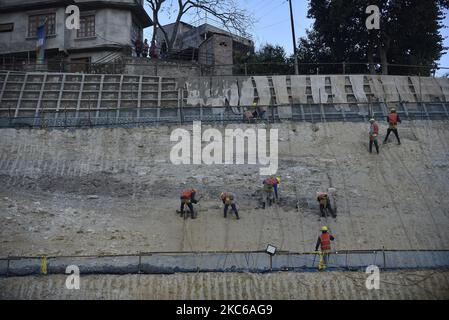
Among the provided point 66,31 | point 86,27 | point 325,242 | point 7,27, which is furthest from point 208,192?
point 7,27

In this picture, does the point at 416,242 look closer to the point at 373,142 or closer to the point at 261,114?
the point at 373,142

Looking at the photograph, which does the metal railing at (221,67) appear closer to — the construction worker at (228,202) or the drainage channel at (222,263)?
the construction worker at (228,202)

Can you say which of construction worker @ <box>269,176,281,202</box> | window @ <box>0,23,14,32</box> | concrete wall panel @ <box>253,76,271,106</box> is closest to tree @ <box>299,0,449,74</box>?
concrete wall panel @ <box>253,76,271,106</box>

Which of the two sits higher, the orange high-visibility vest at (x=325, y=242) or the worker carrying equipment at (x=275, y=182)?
the worker carrying equipment at (x=275, y=182)

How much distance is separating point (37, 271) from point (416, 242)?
38.8 feet

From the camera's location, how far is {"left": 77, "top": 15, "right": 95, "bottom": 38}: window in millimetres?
39344

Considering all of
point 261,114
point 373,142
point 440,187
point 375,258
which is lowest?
point 375,258

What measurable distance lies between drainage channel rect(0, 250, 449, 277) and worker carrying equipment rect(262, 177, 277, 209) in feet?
17.5

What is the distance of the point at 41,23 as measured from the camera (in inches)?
1570

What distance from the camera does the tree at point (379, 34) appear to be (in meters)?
37.5

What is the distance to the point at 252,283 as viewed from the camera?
17.0 metres

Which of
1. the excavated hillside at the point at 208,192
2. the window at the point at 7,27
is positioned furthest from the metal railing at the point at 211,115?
the window at the point at 7,27

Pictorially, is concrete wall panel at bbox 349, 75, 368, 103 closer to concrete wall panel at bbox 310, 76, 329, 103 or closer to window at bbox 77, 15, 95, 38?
concrete wall panel at bbox 310, 76, 329, 103
